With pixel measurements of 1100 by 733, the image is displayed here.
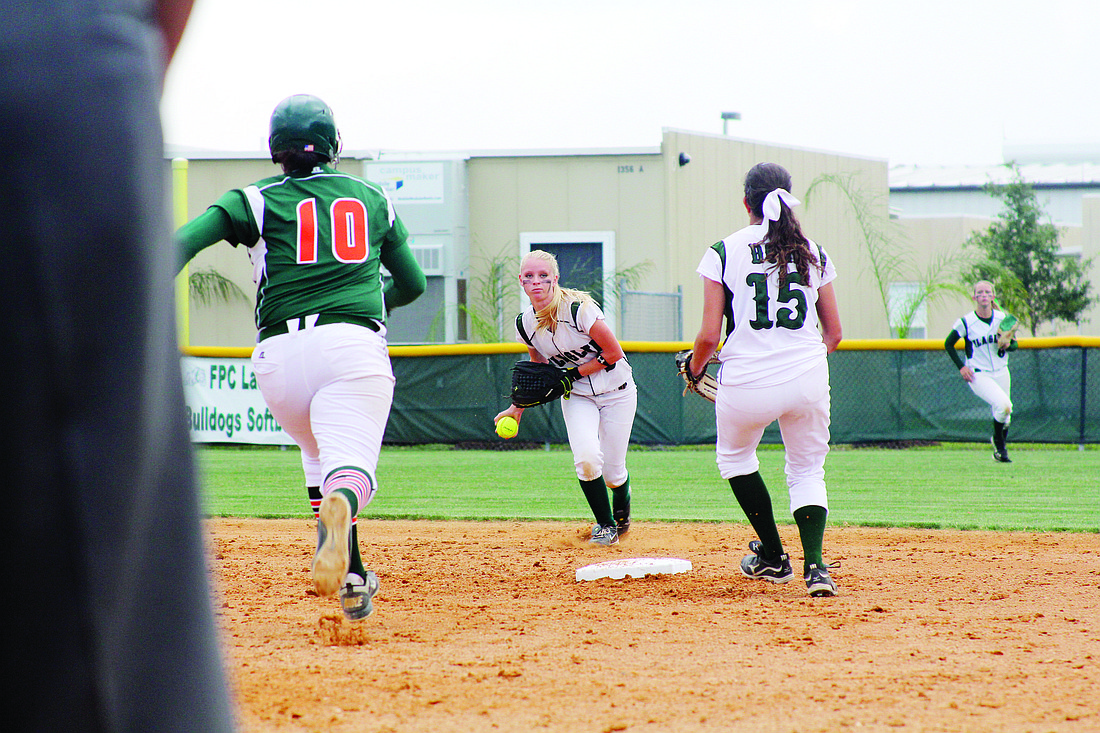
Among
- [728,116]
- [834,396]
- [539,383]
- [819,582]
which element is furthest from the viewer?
[728,116]

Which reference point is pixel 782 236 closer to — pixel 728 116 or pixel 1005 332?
pixel 1005 332

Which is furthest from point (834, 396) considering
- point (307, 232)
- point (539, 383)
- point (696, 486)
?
point (307, 232)

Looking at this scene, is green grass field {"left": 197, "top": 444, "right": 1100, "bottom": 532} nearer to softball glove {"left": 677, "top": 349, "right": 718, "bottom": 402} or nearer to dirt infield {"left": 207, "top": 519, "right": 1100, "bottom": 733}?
dirt infield {"left": 207, "top": 519, "right": 1100, "bottom": 733}

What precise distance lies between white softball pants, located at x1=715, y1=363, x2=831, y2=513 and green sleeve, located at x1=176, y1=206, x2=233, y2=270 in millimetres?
2242

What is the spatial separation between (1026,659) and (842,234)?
56.9 feet

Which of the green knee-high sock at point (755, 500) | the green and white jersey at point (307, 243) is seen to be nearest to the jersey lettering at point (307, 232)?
the green and white jersey at point (307, 243)

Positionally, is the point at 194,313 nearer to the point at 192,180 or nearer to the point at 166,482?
the point at 192,180

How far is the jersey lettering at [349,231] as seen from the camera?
11.7 feet

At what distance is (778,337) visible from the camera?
14.3ft

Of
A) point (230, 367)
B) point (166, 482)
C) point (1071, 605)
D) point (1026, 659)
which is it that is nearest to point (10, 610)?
point (166, 482)

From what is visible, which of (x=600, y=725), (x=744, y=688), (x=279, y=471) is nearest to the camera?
(x=600, y=725)

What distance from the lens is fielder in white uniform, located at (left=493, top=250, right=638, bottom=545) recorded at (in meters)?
5.94

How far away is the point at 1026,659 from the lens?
345 centimetres

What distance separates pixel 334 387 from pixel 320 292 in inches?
13.9
